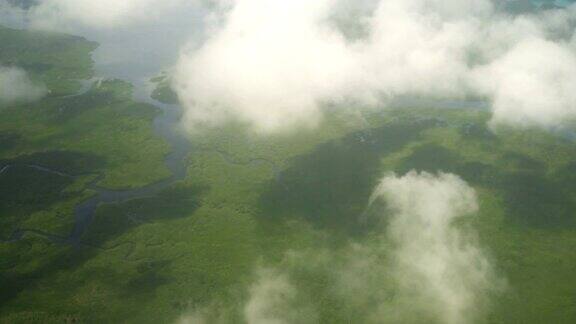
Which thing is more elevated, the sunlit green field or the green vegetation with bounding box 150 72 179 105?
the green vegetation with bounding box 150 72 179 105

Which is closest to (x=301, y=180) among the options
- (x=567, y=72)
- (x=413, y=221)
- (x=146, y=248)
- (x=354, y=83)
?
(x=413, y=221)

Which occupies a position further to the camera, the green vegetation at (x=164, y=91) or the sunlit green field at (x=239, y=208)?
the green vegetation at (x=164, y=91)

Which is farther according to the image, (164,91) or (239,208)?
(164,91)

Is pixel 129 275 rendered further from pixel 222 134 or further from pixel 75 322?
pixel 222 134

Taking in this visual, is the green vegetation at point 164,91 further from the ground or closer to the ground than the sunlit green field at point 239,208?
further from the ground

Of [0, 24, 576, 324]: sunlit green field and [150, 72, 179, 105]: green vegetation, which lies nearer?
[0, 24, 576, 324]: sunlit green field

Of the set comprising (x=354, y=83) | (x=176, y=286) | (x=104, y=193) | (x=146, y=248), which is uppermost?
(x=354, y=83)

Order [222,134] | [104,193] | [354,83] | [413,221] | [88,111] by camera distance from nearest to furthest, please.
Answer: [413,221] → [104,193] → [222,134] → [88,111] → [354,83]

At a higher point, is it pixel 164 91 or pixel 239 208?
pixel 164 91
